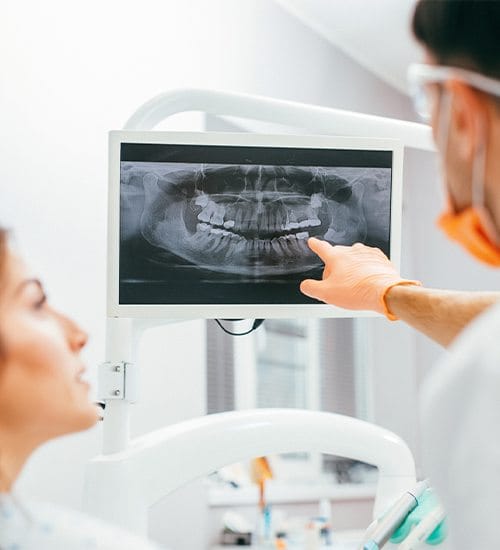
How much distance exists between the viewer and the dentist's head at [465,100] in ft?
3.31

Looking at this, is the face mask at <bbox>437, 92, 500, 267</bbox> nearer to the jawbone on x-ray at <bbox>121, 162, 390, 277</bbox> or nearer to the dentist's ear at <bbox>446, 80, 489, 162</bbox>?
the dentist's ear at <bbox>446, 80, 489, 162</bbox>

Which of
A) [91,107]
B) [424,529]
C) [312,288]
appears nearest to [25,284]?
[312,288]

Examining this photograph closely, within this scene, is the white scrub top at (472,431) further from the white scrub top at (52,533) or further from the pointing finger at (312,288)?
the pointing finger at (312,288)

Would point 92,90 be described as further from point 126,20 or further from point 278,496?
point 278,496

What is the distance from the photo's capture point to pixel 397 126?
1897 millimetres

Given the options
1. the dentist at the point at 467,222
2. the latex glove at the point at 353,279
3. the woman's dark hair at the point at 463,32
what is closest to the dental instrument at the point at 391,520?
the latex glove at the point at 353,279

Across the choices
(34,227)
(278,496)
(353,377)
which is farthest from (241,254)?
(353,377)

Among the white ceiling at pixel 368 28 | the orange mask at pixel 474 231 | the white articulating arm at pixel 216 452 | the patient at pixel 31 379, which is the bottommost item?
the white articulating arm at pixel 216 452

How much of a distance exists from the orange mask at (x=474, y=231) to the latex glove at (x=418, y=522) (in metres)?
0.69

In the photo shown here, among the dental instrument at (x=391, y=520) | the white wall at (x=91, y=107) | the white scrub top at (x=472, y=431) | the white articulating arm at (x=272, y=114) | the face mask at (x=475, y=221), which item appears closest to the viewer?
the white scrub top at (x=472, y=431)

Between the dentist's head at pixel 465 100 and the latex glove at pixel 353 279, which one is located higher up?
the dentist's head at pixel 465 100

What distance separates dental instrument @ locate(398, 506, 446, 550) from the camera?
171 centimetres

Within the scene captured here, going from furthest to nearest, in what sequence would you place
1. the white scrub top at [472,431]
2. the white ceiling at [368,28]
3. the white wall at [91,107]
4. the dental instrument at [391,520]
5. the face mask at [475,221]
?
1. the white ceiling at [368,28]
2. the white wall at [91,107]
3. the dental instrument at [391,520]
4. the face mask at [475,221]
5. the white scrub top at [472,431]

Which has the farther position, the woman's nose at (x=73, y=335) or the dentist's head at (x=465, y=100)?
the woman's nose at (x=73, y=335)
